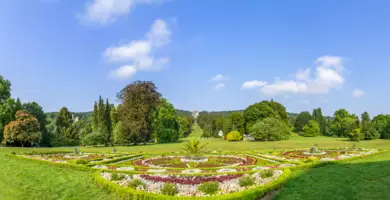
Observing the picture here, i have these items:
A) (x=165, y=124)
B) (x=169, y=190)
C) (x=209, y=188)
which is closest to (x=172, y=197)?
(x=169, y=190)

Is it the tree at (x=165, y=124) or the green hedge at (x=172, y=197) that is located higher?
the tree at (x=165, y=124)

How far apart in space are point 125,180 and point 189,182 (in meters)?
2.89

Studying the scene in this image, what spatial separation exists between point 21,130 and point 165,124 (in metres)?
24.8

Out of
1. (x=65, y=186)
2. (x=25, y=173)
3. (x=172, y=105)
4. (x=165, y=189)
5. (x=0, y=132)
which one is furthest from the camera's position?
(x=172, y=105)

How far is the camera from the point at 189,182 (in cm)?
1159

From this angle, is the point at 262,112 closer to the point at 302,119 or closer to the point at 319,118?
the point at 302,119

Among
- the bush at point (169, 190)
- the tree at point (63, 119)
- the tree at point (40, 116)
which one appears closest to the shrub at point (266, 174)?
the bush at point (169, 190)

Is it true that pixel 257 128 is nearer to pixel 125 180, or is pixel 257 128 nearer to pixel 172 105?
pixel 172 105

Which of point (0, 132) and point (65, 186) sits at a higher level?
point (0, 132)

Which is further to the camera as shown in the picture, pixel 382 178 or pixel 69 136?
pixel 69 136

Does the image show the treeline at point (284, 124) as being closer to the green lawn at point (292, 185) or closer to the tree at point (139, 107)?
the tree at point (139, 107)

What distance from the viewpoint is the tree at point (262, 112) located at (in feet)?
193

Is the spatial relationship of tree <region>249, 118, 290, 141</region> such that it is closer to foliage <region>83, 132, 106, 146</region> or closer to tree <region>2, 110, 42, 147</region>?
foliage <region>83, 132, 106, 146</region>

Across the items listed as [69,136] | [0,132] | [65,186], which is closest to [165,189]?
[65,186]
